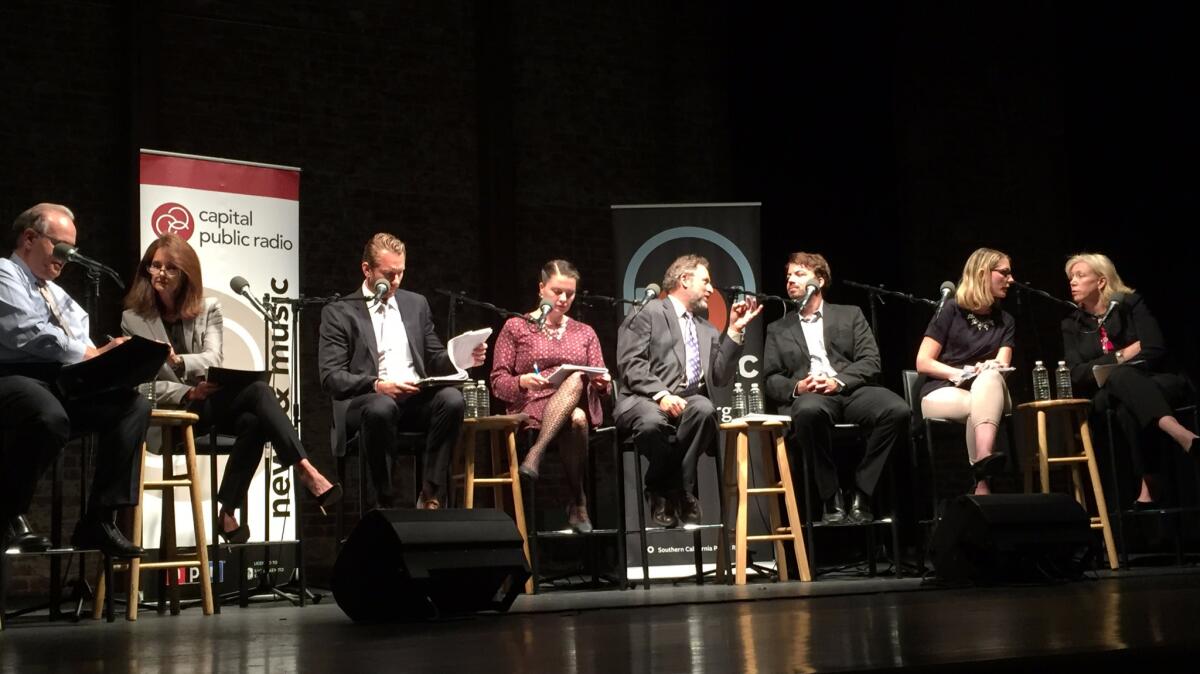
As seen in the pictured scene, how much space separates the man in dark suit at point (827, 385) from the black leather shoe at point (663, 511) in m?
0.63

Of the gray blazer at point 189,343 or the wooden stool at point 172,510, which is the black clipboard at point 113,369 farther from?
the gray blazer at point 189,343

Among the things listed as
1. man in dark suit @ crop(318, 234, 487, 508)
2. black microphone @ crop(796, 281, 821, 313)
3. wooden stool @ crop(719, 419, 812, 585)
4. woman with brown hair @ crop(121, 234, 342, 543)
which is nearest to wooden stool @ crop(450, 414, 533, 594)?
man in dark suit @ crop(318, 234, 487, 508)

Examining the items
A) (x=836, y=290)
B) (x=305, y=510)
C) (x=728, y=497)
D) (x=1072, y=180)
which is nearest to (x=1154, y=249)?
(x=1072, y=180)

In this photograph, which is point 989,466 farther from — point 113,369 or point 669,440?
point 113,369

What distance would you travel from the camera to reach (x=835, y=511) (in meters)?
5.32

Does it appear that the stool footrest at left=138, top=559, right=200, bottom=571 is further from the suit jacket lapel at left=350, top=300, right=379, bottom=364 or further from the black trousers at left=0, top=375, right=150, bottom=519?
the suit jacket lapel at left=350, top=300, right=379, bottom=364

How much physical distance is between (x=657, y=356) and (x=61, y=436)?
2628 mm

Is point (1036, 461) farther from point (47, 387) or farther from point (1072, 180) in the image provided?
point (47, 387)

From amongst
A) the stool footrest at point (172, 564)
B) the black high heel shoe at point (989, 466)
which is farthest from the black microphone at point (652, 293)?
the stool footrest at point (172, 564)

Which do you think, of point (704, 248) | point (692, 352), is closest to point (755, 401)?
point (692, 352)

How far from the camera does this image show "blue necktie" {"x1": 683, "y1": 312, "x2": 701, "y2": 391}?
5613 millimetres

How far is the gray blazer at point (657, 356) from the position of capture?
546 centimetres

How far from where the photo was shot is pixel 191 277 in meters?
4.60

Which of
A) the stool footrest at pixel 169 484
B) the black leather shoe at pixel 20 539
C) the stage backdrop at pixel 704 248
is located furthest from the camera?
the stage backdrop at pixel 704 248
